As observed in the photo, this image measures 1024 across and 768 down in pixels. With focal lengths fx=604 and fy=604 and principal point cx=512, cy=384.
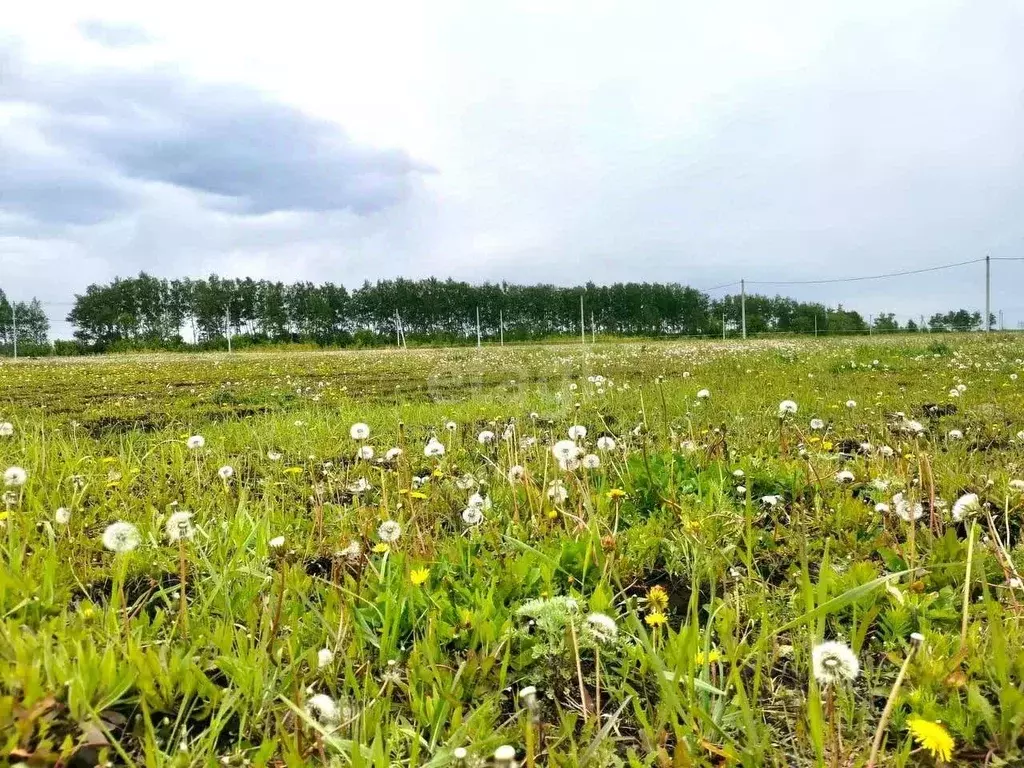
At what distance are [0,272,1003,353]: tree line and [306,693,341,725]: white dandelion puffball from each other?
241ft

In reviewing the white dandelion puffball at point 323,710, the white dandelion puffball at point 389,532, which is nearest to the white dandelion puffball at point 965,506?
the white dandelion puffball at point 389,532

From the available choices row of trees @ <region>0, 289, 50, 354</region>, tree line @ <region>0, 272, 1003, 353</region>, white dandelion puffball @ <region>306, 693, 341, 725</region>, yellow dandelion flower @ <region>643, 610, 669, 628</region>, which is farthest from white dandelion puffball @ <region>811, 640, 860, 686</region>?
row of trees @ <region>0, 289, 50, 354</region>

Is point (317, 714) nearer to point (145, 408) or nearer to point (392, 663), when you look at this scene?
point (392, 663)

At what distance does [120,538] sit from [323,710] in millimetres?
974

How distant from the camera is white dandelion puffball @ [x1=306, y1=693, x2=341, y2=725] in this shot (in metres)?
1.31

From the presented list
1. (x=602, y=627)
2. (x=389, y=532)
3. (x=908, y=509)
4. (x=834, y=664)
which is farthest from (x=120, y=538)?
(x=908, y=509)

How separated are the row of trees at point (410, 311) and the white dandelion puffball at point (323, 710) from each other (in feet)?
250

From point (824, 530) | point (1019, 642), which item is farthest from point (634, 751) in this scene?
point (824, 530)

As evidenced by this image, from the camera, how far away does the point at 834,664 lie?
1.22m

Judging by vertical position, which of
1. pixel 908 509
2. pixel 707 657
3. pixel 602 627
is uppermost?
pixel 908 509

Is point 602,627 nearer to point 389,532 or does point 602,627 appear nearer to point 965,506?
point 389,532

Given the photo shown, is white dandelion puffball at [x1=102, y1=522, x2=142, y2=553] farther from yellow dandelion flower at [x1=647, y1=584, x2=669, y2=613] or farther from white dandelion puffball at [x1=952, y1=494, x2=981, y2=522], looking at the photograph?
white dandelion puffball at [x1=952, y1=494, x2=981, y2=522]

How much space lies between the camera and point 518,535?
260cm

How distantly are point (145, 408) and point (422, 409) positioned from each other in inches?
129
